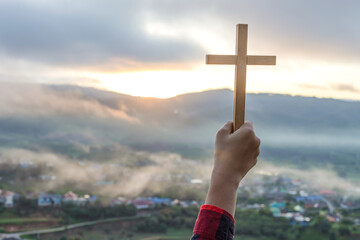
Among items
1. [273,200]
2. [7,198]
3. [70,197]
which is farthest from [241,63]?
[70,197]

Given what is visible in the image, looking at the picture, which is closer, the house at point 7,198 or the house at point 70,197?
the house at point 7,198

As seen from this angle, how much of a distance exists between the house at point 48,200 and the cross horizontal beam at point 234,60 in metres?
9.30

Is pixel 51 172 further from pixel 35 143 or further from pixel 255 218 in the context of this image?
pixel 255 218

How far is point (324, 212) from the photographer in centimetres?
990

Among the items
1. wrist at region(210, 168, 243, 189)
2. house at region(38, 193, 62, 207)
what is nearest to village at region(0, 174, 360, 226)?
house at region(38, 193, 62, 207)

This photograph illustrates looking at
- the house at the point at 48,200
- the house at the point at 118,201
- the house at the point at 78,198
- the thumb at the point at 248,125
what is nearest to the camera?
the thumb at the point at 248,125

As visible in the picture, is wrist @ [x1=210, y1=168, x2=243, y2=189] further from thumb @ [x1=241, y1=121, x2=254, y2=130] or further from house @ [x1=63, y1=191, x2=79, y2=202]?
house @ [x1=63, y1=191, x2=79, y2=202]

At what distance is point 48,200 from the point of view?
9625 millimetres

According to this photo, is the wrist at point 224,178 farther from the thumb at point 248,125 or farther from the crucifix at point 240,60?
the crucifix at point 240,60

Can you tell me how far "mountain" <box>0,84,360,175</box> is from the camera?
966 centimetres

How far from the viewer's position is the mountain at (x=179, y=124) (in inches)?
380

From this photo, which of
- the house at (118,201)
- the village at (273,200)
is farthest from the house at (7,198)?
the house at (118,201)

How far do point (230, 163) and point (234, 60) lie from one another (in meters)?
0.37

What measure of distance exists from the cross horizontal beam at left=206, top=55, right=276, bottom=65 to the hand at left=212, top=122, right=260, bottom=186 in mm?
269
